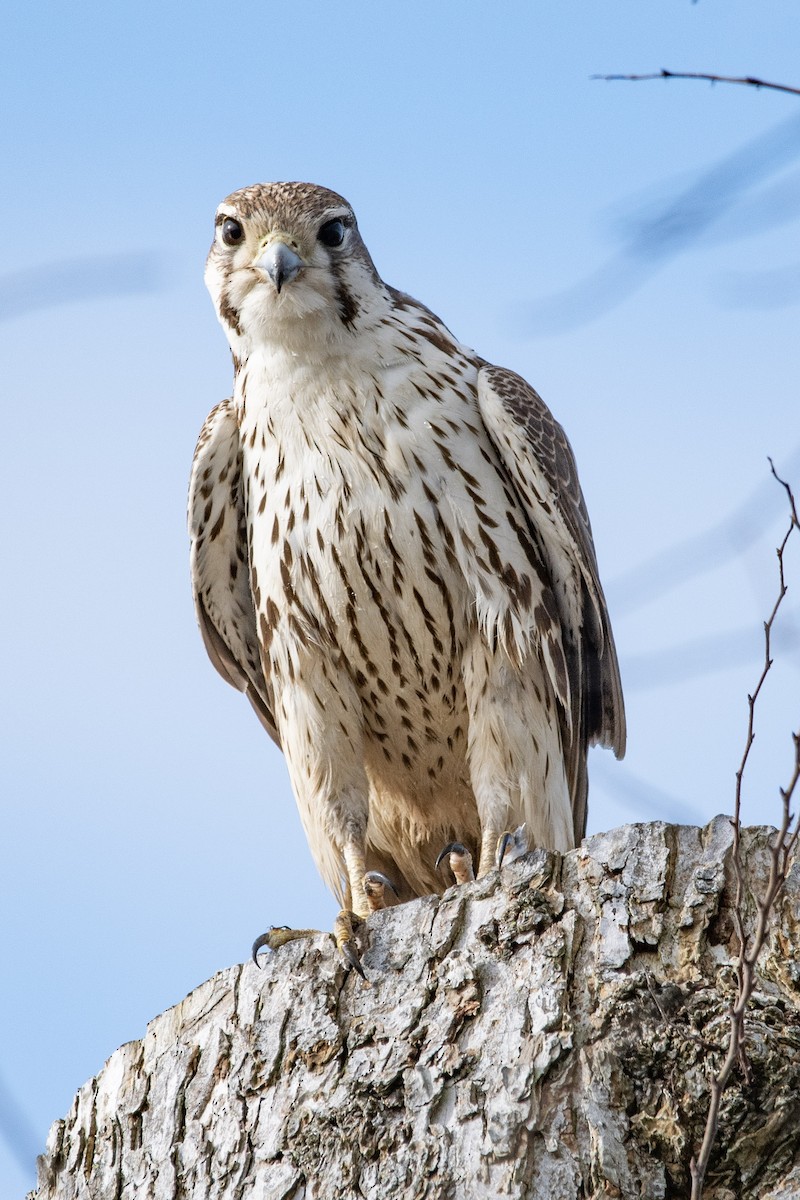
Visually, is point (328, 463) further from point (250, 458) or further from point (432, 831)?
point (432, 831)

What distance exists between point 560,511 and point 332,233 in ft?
3.64

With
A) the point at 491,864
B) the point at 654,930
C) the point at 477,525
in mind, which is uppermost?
the point at 477,525

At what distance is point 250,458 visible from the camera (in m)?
4.44

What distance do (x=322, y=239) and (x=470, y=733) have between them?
1551 mm

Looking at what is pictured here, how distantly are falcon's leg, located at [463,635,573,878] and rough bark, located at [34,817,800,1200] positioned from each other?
984 millimetres

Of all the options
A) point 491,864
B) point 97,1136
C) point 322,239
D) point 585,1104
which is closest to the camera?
point 585,1104

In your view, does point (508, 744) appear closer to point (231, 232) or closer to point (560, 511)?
point (560, 511)

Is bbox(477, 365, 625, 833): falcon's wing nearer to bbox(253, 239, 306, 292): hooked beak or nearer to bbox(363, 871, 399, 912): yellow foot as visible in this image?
bbox(253, 239, 306, 292): hooked beak

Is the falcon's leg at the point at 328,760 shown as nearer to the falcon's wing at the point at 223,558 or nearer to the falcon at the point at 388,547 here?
the falcon at the point at 388,547

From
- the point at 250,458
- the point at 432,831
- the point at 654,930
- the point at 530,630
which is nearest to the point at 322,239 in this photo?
the point at 250,458

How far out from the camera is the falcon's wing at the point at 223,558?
4.57 m

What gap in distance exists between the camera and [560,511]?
14.0 ft

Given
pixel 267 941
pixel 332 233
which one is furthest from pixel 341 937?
pixel 332 233

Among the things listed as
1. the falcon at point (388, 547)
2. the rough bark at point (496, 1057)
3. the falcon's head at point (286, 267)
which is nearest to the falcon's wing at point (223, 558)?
the falcon at point (388, 547)
